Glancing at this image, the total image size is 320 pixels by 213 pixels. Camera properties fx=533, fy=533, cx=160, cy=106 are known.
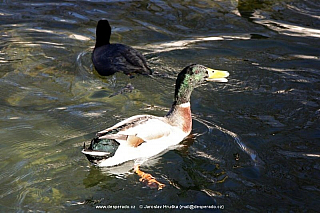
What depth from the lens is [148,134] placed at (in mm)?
6250

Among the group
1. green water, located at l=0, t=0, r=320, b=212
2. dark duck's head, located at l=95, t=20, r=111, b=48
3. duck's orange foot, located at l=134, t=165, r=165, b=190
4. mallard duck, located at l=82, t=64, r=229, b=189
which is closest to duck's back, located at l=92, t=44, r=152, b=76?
green water, located at l=0, t=0, r=320, b=212

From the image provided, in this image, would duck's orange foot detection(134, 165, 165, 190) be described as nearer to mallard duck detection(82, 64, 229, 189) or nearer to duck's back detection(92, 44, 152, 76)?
mallard duck detection(82, 64, 229, 189)

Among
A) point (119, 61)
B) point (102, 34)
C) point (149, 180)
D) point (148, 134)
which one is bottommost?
point (149, 180)

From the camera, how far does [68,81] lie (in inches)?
336

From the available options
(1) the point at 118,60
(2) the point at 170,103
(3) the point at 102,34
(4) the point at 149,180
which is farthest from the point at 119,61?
(4) the point at 149,180

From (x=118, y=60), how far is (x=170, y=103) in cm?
128

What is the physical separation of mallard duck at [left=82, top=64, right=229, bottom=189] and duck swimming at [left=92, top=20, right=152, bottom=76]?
4.98 ft

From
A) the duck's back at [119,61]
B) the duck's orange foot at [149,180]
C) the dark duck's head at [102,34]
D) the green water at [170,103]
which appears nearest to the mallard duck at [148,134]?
the duck's orange foot at [149,180]

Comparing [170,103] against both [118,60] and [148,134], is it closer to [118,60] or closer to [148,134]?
[118,60]

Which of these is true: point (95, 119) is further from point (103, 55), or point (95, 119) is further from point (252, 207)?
point (252, 207)

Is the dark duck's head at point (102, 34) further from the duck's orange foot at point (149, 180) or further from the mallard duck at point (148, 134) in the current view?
the duck's orange foot at point (149, 180)

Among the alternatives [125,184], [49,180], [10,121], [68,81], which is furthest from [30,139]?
[68,81]

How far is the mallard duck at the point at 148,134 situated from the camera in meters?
5.81

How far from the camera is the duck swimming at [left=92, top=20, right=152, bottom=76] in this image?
8.41 meters
